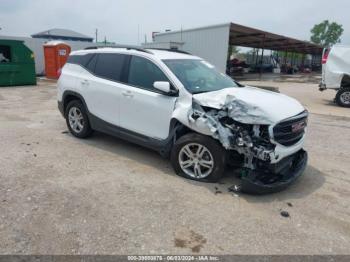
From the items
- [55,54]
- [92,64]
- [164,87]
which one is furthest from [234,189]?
[55,54]

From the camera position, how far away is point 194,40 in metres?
21.7

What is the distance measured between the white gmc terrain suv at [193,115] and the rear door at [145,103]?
0.01 meters

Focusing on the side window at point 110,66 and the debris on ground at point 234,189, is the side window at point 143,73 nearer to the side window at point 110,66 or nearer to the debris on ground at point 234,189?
the side window at point 110,66

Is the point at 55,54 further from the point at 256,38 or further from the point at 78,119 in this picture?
the point at 256,38

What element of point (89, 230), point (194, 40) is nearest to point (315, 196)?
point (89, 230)

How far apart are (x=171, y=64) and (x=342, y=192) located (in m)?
3.02

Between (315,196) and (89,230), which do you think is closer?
(89,230)

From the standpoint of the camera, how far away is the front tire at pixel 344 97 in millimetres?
12047

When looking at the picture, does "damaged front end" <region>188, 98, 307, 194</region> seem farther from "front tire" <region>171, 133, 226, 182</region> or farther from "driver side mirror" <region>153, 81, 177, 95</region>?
"driver side mirror" <region>153, 81, 177, 95</region>

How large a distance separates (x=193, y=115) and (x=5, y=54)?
13.8 m

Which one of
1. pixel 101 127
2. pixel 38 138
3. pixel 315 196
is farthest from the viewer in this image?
pixel 38 138

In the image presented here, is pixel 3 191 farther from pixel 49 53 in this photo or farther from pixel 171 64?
pixel 49 53

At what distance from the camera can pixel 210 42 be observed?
805 inches

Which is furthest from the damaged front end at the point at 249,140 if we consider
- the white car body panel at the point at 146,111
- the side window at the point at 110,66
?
the side window at the point at 110,66
